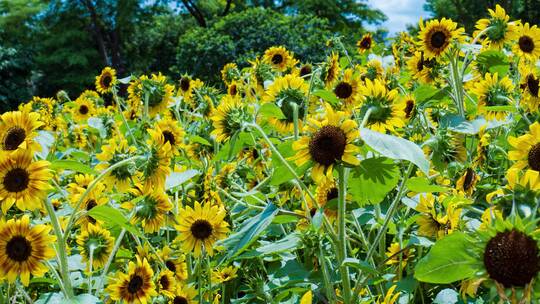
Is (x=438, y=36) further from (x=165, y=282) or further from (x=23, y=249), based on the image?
(x=23, y=249)

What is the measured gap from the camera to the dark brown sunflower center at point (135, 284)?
1.62 metres

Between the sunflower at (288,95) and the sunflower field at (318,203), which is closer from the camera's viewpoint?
the sunflower field at (318,203)

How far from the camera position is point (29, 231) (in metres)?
1.48

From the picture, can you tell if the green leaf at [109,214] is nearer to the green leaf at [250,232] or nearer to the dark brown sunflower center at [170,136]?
the green leaf at [250,232]

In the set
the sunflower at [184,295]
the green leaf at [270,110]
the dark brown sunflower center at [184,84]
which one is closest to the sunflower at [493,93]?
the green leaf at [270,110]

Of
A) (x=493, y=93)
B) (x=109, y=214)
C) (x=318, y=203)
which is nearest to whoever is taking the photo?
(x=109, y=214)

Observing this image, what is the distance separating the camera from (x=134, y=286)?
64.0 inches

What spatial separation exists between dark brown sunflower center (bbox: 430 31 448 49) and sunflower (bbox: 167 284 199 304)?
129 centimetres

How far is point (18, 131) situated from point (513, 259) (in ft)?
3.78

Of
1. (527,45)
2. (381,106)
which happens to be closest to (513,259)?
(381,106)

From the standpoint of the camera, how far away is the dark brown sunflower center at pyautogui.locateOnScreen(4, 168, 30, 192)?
4.59ft

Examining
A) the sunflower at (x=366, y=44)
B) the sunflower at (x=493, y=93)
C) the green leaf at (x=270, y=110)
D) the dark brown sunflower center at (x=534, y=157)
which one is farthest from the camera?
the sunflower at (x=366, y=44)

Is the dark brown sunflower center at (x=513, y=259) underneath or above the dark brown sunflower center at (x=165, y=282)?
above

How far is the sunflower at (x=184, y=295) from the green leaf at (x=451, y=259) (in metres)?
0.87
